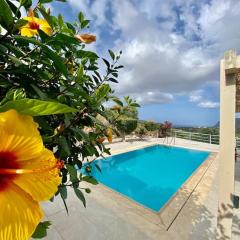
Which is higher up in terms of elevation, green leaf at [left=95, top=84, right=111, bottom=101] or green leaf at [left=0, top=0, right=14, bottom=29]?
green leaf at [left=0, top=0, right=14, bottom=29]

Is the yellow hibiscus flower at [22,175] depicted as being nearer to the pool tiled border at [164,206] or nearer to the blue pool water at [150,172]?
the pool tiled border at [164,206]

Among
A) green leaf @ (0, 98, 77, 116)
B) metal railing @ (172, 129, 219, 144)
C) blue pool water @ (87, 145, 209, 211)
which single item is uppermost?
green leaf @ (0, 98, 77, 116)

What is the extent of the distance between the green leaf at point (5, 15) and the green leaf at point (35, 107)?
0.32 m

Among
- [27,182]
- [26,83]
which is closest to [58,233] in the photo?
[26,83]

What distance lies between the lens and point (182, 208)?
4.11m

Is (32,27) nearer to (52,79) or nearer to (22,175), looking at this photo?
(52,79)

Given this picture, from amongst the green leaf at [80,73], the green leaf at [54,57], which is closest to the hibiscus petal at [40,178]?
the green leaf at [54,57]

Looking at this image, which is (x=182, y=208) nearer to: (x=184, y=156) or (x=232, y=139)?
(x=232, y=139)

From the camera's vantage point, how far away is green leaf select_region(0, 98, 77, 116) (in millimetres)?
297

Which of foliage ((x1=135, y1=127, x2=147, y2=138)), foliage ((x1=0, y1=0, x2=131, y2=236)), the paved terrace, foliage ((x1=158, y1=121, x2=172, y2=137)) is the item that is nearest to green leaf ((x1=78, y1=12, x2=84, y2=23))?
foliage ((x1=0, y1=0, x2=131, y2=236))

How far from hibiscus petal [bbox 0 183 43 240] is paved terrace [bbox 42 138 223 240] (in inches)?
120

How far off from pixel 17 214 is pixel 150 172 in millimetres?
8627

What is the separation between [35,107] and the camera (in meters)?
0.30

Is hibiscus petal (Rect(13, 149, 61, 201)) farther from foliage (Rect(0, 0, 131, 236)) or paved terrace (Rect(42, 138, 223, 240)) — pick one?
paved terrace (Rect(42, 138, 223, 240))
